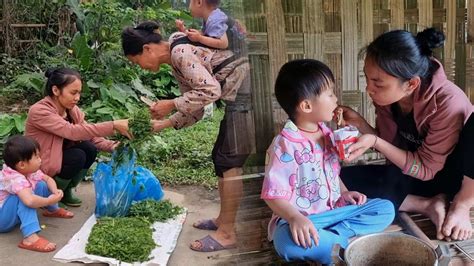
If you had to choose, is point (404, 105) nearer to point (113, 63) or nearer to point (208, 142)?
point (208, 142)

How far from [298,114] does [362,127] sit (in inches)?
16.5

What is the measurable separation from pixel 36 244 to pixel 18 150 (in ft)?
1.90

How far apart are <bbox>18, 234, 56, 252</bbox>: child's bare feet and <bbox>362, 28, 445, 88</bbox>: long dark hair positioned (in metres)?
2.15

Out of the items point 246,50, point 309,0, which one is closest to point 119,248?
point 246,50

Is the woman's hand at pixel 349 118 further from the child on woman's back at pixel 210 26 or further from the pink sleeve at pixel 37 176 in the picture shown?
the pink sleeve at pixel 37 176

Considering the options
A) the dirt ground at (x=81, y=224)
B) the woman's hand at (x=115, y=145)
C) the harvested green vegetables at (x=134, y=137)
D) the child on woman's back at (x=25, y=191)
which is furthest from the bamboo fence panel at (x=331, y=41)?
the child on woman's back at (x=25, y=191)

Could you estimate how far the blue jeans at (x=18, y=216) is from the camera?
3.11 m

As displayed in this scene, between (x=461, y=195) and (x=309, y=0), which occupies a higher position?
(x=309, y=0)

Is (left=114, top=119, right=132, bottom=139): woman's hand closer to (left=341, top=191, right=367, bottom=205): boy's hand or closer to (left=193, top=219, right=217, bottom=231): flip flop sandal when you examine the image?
(left=193, top=219, right=217, bottom=231): flip flop sandal

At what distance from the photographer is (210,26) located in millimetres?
2730

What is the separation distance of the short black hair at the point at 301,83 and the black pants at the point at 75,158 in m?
1.99

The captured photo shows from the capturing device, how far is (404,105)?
233 cm

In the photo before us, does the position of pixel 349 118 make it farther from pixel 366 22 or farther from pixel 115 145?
pixel 115 145

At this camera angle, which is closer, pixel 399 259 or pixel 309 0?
pixel 399 259
